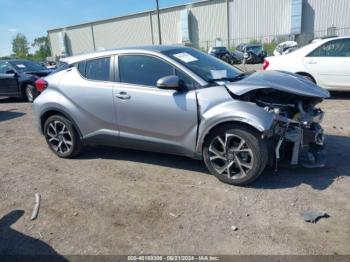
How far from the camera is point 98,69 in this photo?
491cm

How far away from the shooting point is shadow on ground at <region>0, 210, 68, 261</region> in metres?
3.07

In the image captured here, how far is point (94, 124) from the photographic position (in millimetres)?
4961

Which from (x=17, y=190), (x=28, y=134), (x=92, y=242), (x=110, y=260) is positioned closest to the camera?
(x=110, y=260)

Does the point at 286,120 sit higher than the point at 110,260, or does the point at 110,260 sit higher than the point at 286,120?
the point at 286,120

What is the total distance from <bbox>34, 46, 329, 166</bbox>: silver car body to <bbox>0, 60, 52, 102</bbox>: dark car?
21.6 feet

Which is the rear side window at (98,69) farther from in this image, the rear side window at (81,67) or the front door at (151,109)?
the front door at (151,109)

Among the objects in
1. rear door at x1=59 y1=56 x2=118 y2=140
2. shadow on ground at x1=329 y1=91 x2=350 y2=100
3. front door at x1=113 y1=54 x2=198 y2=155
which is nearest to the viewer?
front door at x1=113 y1=54 x2=198 y2=155

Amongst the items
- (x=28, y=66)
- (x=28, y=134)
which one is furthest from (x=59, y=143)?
(x=28, y=66)

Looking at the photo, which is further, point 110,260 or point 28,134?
point 28,134

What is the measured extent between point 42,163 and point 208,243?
334 cm

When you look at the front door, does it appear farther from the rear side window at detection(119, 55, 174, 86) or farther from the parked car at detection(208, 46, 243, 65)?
the parked car at detection(208, 46, 243, 65)

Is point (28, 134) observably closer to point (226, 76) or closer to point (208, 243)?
point (226, 76)

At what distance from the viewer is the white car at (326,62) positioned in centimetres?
816

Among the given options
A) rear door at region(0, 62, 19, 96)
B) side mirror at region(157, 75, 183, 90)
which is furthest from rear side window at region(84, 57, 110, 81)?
rear door at region(0, 62, 19, 96)
